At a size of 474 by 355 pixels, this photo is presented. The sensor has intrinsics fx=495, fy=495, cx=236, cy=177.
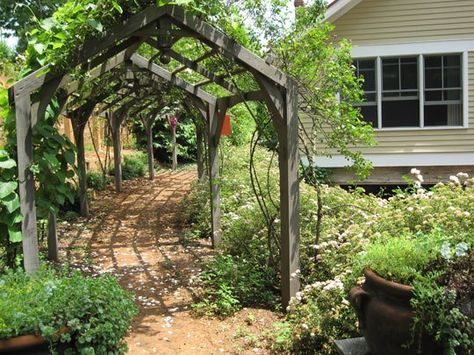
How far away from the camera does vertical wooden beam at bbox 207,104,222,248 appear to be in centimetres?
732

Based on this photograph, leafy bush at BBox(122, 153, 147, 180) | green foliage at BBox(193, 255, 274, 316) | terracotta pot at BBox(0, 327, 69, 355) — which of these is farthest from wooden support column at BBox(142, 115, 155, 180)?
terracotta pot at BBox(0, 327, 69, 355)

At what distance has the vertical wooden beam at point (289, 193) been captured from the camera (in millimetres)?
4539

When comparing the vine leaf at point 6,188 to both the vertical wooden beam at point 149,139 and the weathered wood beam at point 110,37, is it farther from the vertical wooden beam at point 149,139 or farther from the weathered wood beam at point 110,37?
the vertical wooden beam at point 149,139

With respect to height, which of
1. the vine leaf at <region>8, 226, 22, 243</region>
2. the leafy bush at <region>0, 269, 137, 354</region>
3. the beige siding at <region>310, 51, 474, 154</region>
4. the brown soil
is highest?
the beige siding at <region>310, 51, 474, 154</region>

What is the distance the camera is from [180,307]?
4.95 m

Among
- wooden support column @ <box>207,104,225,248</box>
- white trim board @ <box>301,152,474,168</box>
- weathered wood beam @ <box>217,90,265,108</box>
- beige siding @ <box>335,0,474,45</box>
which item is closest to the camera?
weathered wood beam @ <box>217,90,265,108</box>

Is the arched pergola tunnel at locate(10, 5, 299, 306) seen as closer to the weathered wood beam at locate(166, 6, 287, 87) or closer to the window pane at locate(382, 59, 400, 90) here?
the weathered wood beam at locate(166, 6, 287, 87)

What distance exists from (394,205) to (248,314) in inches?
69.6

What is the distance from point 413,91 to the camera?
1089 cm

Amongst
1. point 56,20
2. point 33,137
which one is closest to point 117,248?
point 33,137

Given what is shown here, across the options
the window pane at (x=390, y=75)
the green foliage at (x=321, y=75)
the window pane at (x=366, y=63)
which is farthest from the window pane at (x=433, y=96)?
the green foliage at (x=321, y=75)

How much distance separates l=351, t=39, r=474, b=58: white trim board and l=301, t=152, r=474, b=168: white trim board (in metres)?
2.18

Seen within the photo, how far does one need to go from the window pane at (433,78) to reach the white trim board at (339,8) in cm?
221

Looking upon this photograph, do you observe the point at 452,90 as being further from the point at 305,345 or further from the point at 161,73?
the point at 305,345
